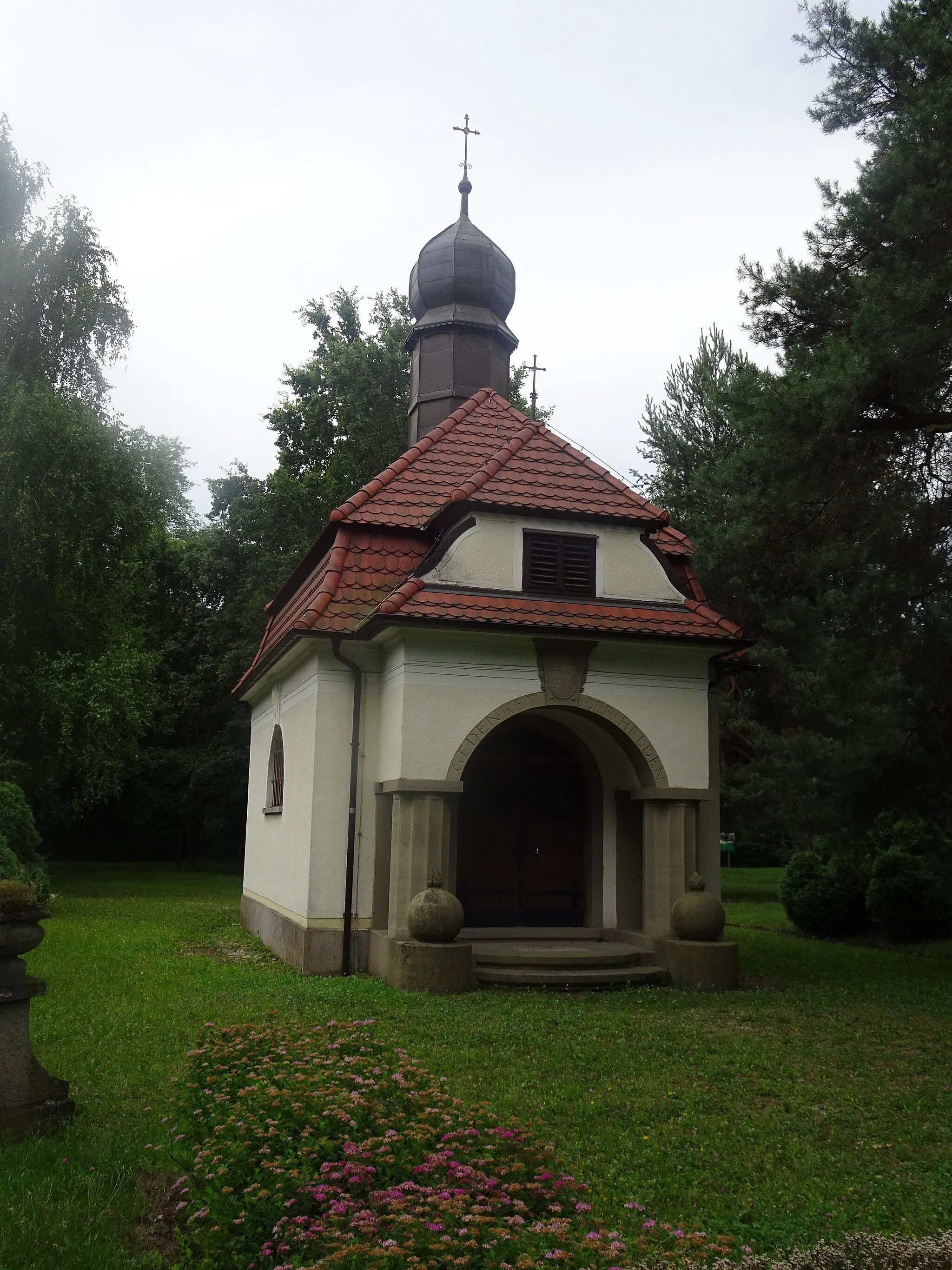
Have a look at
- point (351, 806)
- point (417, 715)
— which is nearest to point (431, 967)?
point (351, 806)

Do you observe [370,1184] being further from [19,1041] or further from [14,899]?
[14,899]

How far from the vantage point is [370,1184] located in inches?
165

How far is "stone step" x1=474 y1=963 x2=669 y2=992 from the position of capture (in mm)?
10953

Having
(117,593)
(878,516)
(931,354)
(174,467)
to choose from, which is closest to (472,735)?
(878,516)

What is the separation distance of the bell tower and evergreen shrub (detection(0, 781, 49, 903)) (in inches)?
377

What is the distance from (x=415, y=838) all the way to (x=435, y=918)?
973 mm

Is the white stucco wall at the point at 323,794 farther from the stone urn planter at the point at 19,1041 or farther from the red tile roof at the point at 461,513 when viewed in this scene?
the stone urn planter at the point at 19,1041

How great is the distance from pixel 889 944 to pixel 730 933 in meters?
2.47

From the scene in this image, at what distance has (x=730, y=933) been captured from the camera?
18422mm

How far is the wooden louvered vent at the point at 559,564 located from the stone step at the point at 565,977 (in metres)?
4.01

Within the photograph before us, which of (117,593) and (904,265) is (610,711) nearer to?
(904,265)

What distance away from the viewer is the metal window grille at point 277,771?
1562 cm

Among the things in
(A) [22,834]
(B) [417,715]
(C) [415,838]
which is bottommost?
(A) [22,834]

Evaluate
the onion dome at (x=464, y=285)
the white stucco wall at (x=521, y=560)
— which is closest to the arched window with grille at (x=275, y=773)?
the white stucco wall at (x=521, y=560)
